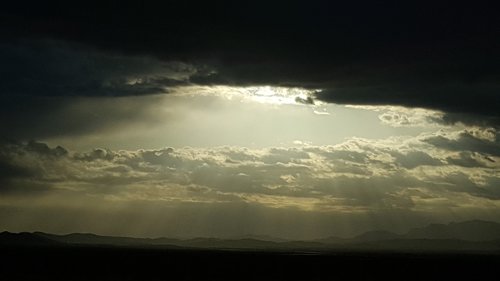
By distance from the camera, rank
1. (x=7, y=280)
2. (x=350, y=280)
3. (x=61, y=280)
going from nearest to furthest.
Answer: (x=7, y=280), (x=61, y=280), (x=350, y=280)

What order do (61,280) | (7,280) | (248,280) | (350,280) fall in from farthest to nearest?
(350,280) < (248,280) < (61,280) < (7,280)

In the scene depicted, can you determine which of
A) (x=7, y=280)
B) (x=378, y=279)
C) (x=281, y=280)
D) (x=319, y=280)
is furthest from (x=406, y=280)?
(x=7, y=280)

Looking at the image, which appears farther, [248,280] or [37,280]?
[248,280]

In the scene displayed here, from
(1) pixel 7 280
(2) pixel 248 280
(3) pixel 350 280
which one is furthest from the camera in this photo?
(3) pixel 350 280

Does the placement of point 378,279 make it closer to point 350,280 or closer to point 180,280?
point 350,280

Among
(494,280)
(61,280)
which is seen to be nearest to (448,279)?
(494,280)

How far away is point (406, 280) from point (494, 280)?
10.8m

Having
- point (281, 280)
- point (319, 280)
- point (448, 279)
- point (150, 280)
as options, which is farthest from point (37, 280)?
point (448, 279)

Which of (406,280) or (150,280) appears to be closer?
(150,280)

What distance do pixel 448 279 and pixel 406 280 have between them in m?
6.31

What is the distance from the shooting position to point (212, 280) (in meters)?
72.2

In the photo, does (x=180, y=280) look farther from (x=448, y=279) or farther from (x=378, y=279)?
(x=448, y=279)

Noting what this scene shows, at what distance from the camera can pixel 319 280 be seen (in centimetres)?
7506

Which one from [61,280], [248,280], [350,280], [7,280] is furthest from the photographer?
[350,280]
